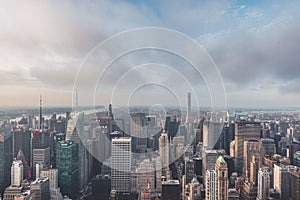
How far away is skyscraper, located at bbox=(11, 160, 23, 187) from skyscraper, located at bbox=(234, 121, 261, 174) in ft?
10.4

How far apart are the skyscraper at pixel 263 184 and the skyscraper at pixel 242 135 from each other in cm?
40

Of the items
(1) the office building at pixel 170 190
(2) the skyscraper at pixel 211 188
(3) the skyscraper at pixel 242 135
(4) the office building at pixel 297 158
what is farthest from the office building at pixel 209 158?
(4) the office building at pixel 297 158

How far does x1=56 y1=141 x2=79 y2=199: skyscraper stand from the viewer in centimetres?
409

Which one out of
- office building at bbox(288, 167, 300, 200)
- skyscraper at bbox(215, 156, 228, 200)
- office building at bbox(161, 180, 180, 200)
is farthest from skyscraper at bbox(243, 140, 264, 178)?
office building at bbox(161, 180, 180, 200)

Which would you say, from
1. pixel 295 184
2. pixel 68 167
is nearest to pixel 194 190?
pixel 295 184

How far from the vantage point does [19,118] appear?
3533 mm

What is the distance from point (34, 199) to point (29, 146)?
1411 mm

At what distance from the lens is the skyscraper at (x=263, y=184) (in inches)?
157

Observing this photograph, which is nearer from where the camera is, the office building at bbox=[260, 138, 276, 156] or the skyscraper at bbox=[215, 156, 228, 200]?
the skyscraper at bbox=[215, 156, 228, 200]

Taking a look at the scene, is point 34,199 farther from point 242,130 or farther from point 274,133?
point 274,133

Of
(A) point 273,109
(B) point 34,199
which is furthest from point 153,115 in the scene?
(B) point 34,199

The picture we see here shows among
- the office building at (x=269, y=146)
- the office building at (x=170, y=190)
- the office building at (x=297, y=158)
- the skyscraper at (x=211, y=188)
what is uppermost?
the office building at (x=269, y=146)

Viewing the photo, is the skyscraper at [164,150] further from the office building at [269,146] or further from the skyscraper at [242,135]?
the office building at [269,146]

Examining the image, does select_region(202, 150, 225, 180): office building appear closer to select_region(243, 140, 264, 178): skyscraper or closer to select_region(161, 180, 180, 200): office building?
select_region(161, 180, 180, 200): office building
